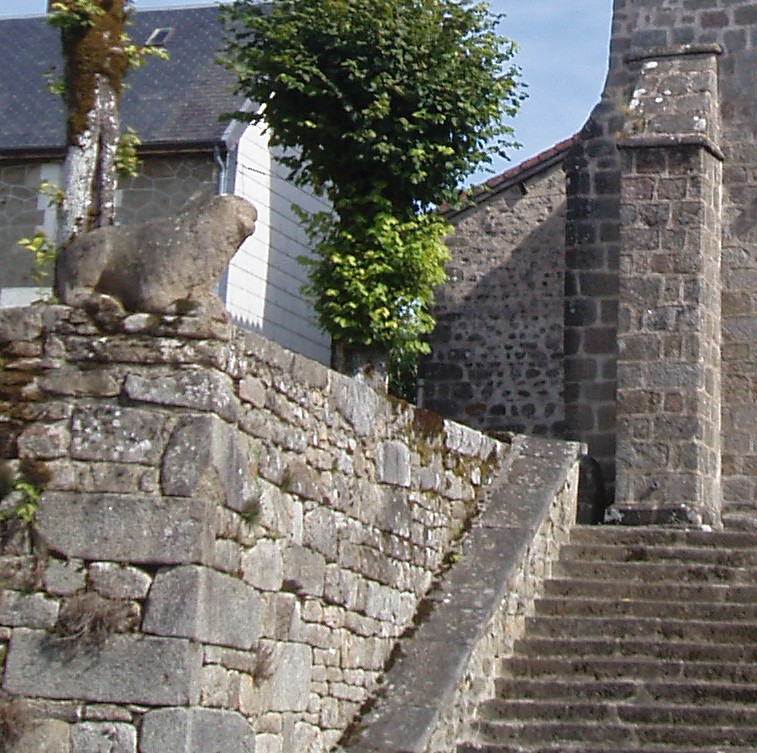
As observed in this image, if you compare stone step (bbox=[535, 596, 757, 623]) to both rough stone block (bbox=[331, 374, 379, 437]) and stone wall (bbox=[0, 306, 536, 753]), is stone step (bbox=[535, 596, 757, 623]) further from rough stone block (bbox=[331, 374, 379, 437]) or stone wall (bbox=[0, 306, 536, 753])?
stone wall (bbox=[0, 306, 536, 753])

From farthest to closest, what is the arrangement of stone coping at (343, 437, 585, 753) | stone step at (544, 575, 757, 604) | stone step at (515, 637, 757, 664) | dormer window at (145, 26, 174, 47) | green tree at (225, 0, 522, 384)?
1. dormer window at (145, 26, 174, 47)
2. green tree at (225, 0, 522, 384)
3. stone step at (544, 575, 757, 604)
4. stone step at (515, 637, 757, 664)
5. stone coping at (343, 437, 585, 753)

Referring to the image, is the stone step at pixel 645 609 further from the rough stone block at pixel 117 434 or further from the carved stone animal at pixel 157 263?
the rough stone block at pixel 117 434

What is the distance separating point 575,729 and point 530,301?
8392mm

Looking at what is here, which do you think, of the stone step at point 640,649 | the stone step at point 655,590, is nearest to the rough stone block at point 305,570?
the stone step at point 640,649

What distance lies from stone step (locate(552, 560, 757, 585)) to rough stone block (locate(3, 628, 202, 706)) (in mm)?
4412

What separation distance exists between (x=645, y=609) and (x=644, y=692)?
3.11ft

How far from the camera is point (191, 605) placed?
6738 millimetres

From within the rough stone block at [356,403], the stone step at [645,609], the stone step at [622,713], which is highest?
the rough stone block at [356,403]

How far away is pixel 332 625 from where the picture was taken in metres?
8.32

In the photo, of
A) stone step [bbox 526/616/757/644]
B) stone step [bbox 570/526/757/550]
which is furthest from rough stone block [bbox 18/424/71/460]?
stone step [bbox 570/526/757/550]

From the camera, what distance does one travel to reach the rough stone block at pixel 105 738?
662cm

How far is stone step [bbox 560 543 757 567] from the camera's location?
10633mm

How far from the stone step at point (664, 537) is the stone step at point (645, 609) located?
909 millimetres

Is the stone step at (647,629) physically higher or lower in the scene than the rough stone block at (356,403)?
→ lower
